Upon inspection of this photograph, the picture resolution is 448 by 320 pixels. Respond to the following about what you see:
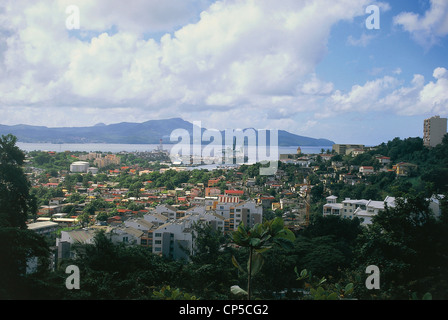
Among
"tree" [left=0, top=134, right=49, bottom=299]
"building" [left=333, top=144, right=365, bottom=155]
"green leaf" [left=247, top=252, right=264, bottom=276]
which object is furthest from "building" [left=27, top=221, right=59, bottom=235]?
"building" [left=333, top=144, right=365, bottom=155]

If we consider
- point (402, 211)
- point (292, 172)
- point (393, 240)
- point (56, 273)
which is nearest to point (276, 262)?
point (393, 240)

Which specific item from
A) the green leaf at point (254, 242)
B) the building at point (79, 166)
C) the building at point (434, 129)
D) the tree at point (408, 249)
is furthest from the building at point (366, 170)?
the green leaf at point (254, 242)

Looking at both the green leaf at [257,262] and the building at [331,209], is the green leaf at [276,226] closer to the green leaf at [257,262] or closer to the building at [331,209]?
the green leaf at [257,262]

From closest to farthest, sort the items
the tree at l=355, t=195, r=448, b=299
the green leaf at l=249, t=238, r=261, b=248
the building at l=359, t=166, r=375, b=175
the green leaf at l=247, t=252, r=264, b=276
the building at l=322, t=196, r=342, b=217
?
Answer: the green leaf at l=249, t=238, r=261, b=248
the green leaf at l=247, t=252, r=264, b=276
the tree at l=355, t=195, r=448, b=299
the building at l=322, t=196, r=342, b=217
the building at l=359, t=166, r=375, b=175

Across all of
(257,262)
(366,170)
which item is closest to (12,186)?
(257,262)

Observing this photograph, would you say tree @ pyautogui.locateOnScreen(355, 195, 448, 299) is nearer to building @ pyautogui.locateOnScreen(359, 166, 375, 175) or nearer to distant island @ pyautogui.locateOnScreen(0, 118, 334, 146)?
distant island @ pyautogui.locateOnScreen(0, 118, 334, 146)
